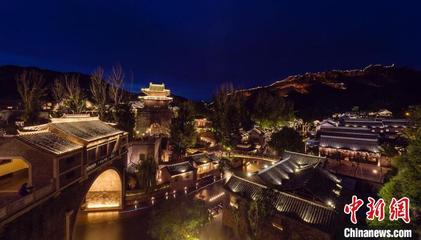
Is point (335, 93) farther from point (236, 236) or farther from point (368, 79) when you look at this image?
point (236, 236)

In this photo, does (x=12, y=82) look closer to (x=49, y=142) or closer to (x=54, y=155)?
(x=49, y=142)

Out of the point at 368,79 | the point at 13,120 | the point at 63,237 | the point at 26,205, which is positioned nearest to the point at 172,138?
the point at 63,237

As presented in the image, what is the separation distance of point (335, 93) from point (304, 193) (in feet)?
304

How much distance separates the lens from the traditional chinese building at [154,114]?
40812mm

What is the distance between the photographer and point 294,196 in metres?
17.6

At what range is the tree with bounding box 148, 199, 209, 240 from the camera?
15.5 metres

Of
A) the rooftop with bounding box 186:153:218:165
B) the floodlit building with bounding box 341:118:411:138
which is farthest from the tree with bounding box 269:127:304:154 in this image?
the floodlit building with bounding box 341:118:411:138

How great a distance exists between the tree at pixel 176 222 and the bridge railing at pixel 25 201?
7.32 metres

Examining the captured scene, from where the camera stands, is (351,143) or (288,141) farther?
(288,141)

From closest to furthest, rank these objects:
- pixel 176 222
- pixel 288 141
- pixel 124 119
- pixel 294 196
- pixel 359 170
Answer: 1. pixel 176 222
2. pixel 294 196
3. pixel 359 170
4. pixel 124 119
5. pixel 288 141

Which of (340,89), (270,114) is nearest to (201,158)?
(270,114)

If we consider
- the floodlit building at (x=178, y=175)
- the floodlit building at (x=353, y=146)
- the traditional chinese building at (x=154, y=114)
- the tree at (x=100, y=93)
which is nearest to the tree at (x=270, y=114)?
the floodlit building at (x=353, y=146)

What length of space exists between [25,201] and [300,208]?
685 inches

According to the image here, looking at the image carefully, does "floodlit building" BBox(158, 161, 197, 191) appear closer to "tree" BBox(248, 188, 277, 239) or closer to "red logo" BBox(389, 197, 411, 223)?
"tree" BBox(248, 188, 277, 239)
